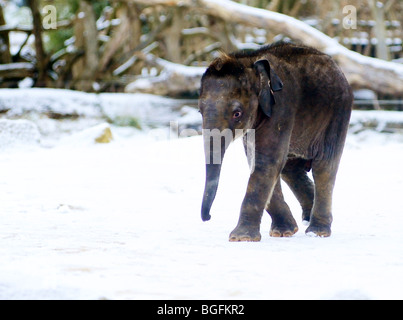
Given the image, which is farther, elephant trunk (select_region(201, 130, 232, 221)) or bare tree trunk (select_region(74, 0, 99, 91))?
bare tree trunk (select_region(74, 0, 99, 91))

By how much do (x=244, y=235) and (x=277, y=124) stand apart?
777mm

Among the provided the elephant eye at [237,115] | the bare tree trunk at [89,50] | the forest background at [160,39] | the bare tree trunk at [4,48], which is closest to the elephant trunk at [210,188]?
the elephant eye at [237,115]

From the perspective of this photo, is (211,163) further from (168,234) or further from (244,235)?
(168,234)

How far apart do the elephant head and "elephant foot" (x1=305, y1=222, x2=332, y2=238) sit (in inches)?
37.1

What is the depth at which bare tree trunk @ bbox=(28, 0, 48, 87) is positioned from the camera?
1684 centimetres

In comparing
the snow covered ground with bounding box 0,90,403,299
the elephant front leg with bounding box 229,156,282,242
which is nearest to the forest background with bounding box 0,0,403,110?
the snow covered ground with bounding box 0,90,403,299

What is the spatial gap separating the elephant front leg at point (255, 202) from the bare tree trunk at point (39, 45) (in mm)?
12195

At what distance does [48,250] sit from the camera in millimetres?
5086

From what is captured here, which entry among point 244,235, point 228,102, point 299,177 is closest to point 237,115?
point 228,102

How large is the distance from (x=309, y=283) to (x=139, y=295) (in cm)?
86

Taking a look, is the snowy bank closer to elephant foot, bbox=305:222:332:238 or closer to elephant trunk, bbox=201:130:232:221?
elephant foot, bbox=305:222:332:238

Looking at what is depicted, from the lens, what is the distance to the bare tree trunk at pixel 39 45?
16844 mm

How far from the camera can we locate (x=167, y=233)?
592cm

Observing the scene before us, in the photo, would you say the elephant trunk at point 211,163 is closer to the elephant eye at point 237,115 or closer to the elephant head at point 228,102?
the elephant head at point 228,102
